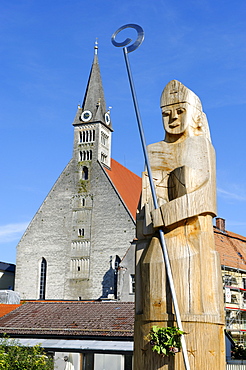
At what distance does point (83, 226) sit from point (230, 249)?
55.7 feet

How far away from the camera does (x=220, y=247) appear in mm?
41906

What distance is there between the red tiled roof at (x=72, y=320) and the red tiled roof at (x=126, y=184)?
2693cm

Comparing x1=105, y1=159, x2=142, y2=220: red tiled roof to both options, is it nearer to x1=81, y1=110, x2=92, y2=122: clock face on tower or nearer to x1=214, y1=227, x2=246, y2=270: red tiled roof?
x1=81, y1=110, x2=92, y2=122: clock face on tower

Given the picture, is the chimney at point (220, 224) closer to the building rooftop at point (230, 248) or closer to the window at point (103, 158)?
the building rooftop at point (230, 248)

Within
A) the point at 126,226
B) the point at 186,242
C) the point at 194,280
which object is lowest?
the point at 194,280

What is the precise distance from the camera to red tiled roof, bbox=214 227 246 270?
41.3m

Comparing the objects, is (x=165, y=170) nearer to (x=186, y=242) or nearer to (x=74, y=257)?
(x=186, y=242)

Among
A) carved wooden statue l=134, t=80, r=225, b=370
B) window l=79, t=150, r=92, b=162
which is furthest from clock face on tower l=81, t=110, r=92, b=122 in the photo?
carved wooden statue l=134, t=80, r=225, b=370

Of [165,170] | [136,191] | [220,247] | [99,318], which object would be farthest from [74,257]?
[165,170]

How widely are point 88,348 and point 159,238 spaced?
44.0ft

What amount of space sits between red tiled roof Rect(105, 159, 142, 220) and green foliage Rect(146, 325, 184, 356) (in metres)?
45.0

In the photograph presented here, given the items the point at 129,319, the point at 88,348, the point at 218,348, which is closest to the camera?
the point at 218,348

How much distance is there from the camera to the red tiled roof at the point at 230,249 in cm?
4131

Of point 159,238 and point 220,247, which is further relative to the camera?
point 220,247
